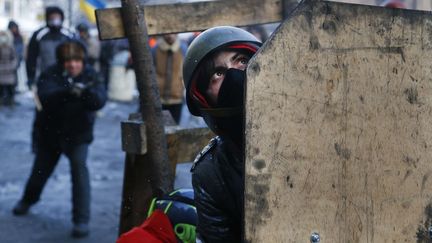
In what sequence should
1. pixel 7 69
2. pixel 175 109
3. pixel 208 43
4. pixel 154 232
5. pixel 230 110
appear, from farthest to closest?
pixel 7 69 → pixel 175 109 → pixel 154 232 → pixel 208 43 → pixel 230 110

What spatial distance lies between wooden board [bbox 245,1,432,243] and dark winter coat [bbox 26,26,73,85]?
7.18m

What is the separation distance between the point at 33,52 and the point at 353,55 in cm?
751

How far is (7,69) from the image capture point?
1562cm

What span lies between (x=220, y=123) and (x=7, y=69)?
14.2 metres

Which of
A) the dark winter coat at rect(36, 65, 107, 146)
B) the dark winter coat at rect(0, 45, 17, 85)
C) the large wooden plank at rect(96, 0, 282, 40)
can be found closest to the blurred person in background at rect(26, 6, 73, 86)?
the dark winter coat at rect(36, 65, 107, 146)

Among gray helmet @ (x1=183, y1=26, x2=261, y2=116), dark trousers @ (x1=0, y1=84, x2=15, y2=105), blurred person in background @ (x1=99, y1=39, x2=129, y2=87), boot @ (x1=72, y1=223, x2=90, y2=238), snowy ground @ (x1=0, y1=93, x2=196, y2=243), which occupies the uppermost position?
gray helmet @ (x1=183, y1=26, x2=261, y2=116)

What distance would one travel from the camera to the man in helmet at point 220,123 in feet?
7.14

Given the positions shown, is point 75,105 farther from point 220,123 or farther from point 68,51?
point 220,123

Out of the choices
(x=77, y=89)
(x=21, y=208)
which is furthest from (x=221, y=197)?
(x=21, y=208)

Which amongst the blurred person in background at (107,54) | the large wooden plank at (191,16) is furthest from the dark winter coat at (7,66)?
the large wooden plank at (191,16)

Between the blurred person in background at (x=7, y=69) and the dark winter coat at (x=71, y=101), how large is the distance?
991 centimetres

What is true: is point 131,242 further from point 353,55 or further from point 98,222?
point 98,222

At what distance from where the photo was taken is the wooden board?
189 centimetres

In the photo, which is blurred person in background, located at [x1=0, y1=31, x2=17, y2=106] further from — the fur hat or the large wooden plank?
the large wooden plank
